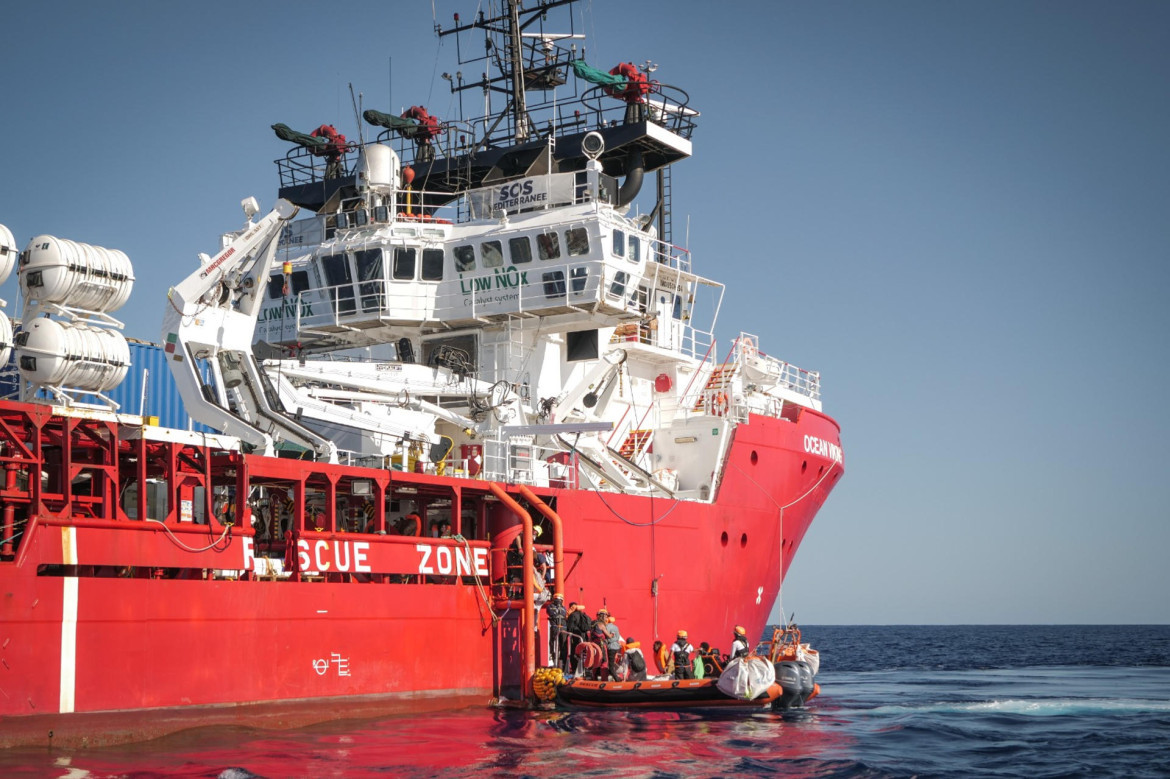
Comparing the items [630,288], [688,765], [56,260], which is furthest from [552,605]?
[56,260]

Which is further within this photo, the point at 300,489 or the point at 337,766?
the point at 300,489

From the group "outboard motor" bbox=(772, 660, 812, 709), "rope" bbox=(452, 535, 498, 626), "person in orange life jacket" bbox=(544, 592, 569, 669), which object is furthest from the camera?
"person in orange life jacket" bbox=(544, 592, 569, 669)

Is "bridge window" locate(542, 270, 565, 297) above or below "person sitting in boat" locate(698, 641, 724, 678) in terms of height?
above

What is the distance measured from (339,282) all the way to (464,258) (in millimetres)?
2762

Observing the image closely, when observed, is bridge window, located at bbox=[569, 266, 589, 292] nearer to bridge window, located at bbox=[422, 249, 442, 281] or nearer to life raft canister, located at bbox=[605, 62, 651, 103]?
bridge window, located at bbox=[422, 249, 442, 281]

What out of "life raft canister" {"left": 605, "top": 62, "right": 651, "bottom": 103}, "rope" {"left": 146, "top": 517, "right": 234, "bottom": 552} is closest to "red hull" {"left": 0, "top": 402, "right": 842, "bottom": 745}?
"rope" {"left": 146, "top": 517, "right": 234, "bottom": 552}

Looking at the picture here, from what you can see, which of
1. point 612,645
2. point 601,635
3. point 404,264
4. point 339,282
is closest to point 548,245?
point 404,264

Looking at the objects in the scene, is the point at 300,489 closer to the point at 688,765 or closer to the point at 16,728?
the point at 16,728

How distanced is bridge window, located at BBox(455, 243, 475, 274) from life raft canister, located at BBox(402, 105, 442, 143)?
5.59 m

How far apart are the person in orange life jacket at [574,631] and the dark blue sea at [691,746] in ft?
4.20

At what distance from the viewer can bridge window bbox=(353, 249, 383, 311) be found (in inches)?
1020

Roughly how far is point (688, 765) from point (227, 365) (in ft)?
32.2

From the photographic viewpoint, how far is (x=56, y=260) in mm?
16766

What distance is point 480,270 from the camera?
85.1 ft
